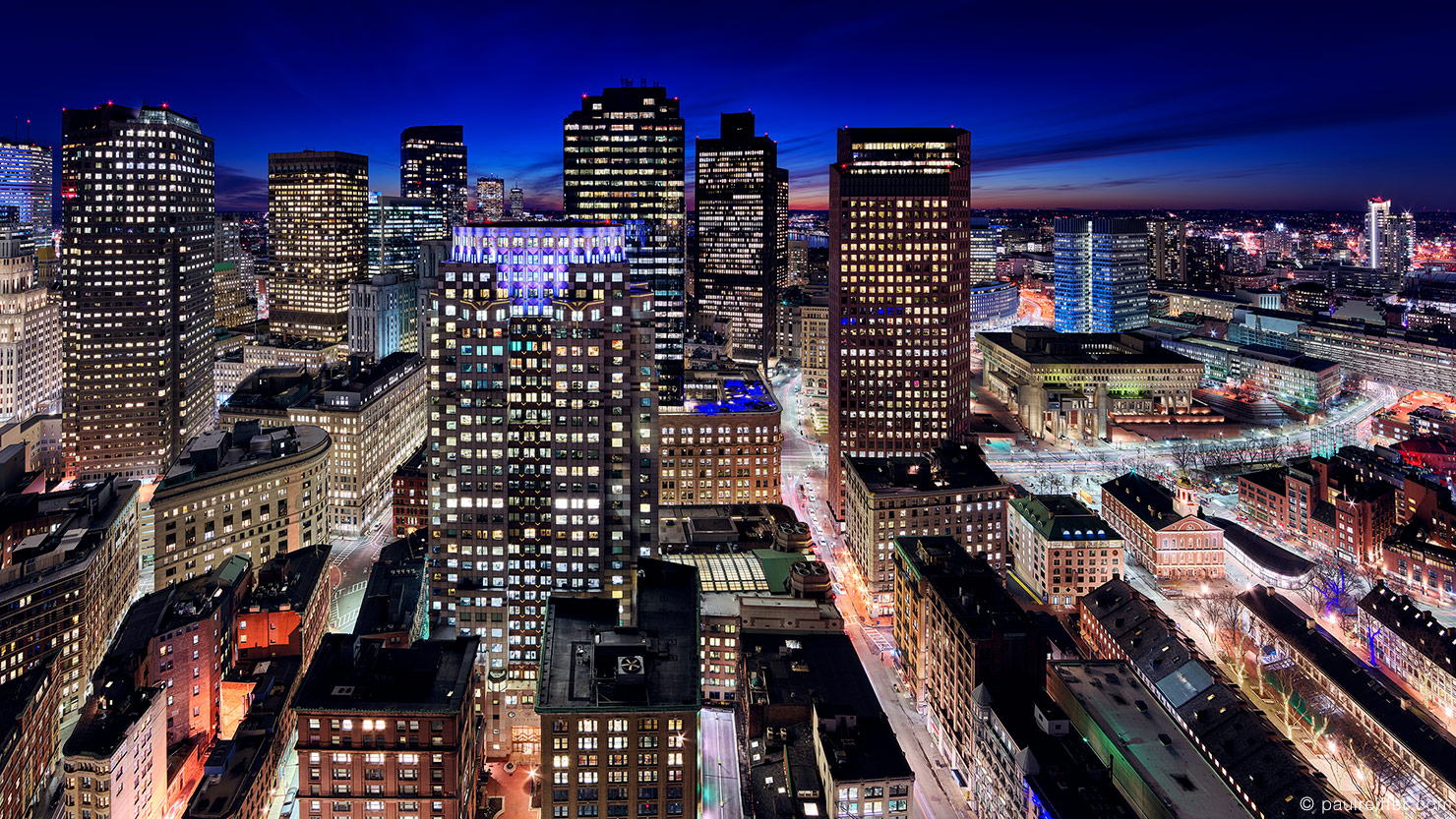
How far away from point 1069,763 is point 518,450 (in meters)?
65.5

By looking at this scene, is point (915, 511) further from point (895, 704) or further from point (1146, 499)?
point (1146, 499)

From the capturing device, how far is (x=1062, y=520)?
482ft

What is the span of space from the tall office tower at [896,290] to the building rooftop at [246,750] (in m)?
96.0

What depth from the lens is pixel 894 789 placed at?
90.4 meters

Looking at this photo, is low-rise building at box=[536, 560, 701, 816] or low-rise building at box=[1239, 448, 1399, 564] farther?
low-rise building at box=[1239, 448, 1399, 564]

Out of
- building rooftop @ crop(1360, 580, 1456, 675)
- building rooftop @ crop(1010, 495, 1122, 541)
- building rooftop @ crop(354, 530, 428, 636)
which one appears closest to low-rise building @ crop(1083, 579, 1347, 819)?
building rooftop @ crop(1010, 495, 1122, 541)

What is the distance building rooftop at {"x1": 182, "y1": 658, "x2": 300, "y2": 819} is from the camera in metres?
93.6

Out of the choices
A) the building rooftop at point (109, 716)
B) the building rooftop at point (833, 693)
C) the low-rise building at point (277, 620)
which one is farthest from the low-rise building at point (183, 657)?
the building rooftop at point (833, 693)

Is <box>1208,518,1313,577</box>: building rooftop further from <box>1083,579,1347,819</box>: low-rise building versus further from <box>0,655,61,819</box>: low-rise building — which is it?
<box>0,655,61,819</box>: low-rise building

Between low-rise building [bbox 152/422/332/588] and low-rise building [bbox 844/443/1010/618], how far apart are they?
9026 cm

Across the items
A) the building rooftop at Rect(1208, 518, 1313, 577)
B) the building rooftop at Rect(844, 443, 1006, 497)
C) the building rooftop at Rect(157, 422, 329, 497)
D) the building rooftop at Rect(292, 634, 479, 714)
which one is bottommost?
the building rooftop at Rect(1208, 518, 1313, 577)

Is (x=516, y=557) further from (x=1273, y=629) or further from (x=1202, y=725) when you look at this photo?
(x=1273, y=629)

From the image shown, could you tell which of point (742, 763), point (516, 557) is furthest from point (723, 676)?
point (516, 557)

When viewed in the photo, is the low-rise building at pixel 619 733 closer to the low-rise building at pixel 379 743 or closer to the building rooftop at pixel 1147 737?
the low-rise building at pixel 379 743
